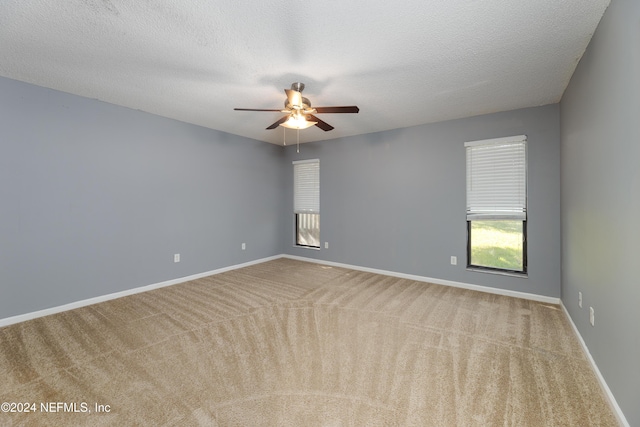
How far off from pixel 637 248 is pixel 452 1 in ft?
5.87

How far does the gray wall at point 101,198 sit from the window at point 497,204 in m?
4.05

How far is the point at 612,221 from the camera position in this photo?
5.50ft

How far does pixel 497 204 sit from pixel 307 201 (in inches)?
136

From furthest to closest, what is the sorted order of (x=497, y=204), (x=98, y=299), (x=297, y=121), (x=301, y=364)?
(x=497, y=204)
(x=98, y=299)
(x=297, y=121)
(x=301, y=364)

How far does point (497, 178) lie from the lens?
3.67 meters

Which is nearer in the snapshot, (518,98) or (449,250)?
(518,98)

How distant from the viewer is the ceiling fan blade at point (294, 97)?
2525mm

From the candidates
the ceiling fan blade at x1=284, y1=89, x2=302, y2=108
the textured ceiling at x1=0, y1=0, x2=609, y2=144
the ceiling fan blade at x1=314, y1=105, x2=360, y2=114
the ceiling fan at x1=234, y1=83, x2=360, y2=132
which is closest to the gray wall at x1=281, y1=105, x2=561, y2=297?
the textured ceiling at x1=0, y1=0, x2=609, y2=144

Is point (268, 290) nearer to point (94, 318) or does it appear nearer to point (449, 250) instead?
point (94, 318)

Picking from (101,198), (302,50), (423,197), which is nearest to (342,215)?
(423,197)

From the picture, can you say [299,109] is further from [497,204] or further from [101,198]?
[497,204]

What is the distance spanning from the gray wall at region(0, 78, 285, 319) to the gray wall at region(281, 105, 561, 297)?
2.00 metres

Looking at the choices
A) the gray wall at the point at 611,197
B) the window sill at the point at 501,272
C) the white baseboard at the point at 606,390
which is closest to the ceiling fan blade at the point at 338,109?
the gray wall at the point at 611,197

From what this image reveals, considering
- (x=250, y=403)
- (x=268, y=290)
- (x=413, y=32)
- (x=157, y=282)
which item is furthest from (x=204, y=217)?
(x=413, y=32)
